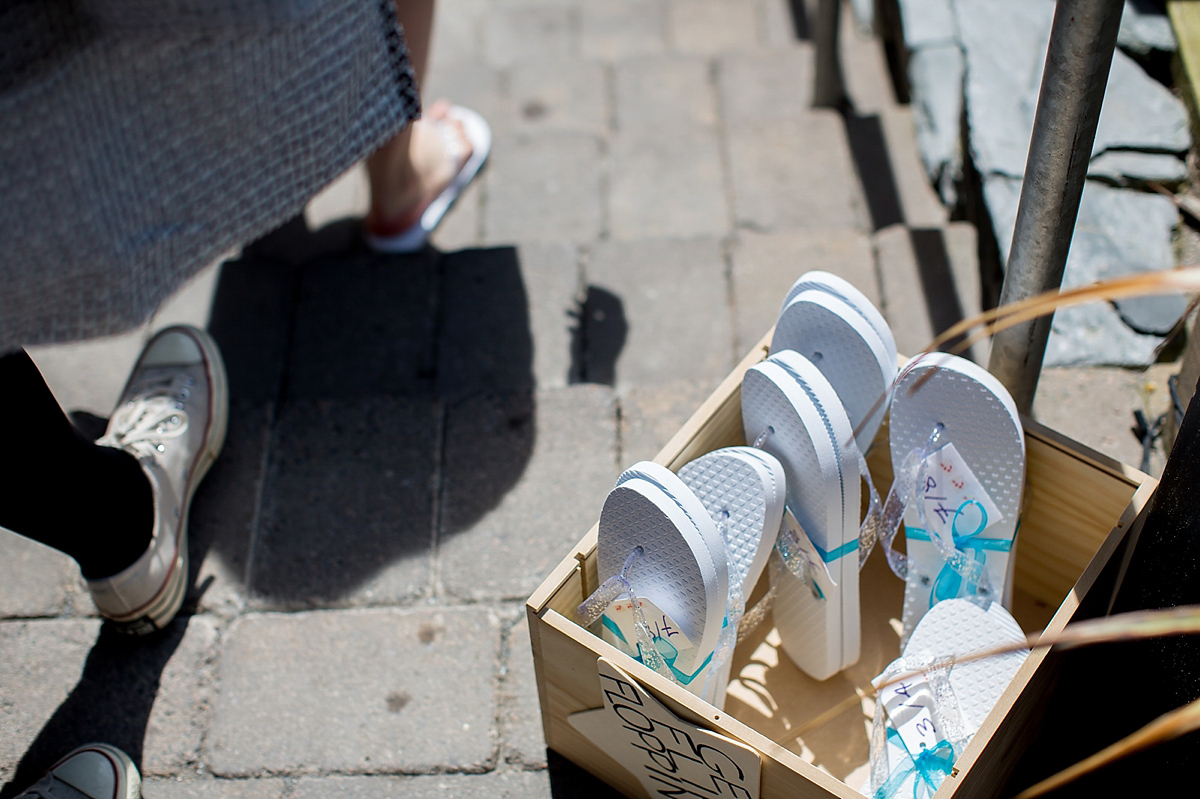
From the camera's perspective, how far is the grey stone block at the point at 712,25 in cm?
275

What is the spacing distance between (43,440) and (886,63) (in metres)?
2.24

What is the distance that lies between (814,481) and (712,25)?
2.04 meters

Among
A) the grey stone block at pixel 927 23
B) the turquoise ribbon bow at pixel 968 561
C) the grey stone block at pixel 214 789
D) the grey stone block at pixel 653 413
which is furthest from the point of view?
the grey stone block at pixel 927 23

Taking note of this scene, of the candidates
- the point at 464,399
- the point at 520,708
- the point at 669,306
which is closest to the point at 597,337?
the point at 669,306

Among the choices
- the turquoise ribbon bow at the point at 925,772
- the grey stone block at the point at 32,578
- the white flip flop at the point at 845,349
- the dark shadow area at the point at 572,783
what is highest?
the white flip flop at the point at 845,349

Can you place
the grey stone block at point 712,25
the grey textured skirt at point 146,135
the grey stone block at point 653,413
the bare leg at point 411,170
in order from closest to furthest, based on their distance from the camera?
the grey textured skirt at point 146,135 → the grey stone block at point 653,413 → the bare leg at point 411,170 → the grey stone block at point 712,25

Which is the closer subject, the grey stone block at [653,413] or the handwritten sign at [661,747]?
the handwritten sign at [661,747]

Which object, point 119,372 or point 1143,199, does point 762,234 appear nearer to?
point 1143,199

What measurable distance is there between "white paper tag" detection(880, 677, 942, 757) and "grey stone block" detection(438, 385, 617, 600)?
571mm

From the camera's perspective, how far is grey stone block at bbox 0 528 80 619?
4.97 feet

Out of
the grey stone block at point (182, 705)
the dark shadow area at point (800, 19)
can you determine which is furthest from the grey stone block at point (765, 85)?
the grey stone block at point (182, 705)

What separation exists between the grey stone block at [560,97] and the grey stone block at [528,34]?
0.17 metres

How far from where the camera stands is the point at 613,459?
1.64 m

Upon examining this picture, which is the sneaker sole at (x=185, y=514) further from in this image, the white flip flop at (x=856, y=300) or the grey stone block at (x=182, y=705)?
the white flip flop at (x=856, y=300)
